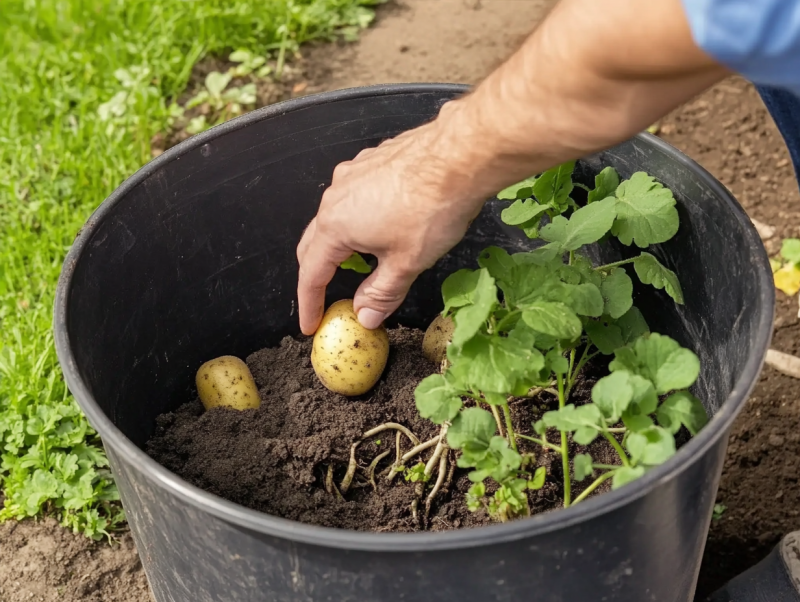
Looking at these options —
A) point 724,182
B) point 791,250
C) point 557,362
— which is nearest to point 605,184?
point 557,362

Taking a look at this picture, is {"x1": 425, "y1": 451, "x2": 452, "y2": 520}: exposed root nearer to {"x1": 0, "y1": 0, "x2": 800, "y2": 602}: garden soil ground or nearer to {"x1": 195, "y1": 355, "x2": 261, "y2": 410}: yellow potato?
{"x1": 195, "y1": 355, "x2": 261, "y2": 410}: yellow potato

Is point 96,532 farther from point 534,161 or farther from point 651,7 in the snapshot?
point 651,7

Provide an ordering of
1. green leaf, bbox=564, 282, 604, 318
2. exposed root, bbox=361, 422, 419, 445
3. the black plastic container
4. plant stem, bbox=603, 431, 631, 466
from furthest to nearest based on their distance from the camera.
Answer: exposed root, bbox=361, 422, 419, 445, green leaf, bbox=564, 282, 604, 318, plant stem, bbox=603, 431, 631, 466, the black plastic container

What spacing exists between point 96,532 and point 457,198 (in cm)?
136

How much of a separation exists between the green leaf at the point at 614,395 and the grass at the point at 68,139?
1.39 m

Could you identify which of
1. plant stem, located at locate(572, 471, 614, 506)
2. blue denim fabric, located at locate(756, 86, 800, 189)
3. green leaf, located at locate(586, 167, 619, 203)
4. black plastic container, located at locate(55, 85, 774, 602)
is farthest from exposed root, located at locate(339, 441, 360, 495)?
blue denim fabric, located at locate(756, 86, 800, 189)

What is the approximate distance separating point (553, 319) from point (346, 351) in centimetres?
61

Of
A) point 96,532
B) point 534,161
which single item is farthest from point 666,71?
point 96,532

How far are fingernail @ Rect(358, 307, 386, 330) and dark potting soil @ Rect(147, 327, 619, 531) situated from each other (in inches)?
8.6

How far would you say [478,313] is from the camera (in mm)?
1271

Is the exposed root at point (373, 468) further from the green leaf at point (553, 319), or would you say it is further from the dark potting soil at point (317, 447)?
the green leaf at point (553, 319)

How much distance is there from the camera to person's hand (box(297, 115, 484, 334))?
1.33 meters

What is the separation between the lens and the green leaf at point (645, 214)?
1584 mm

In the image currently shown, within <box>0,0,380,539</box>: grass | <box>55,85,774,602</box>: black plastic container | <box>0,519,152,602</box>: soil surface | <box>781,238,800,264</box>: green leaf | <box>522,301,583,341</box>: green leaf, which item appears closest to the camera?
<box>55,85,774,602</box>: black plastic container
